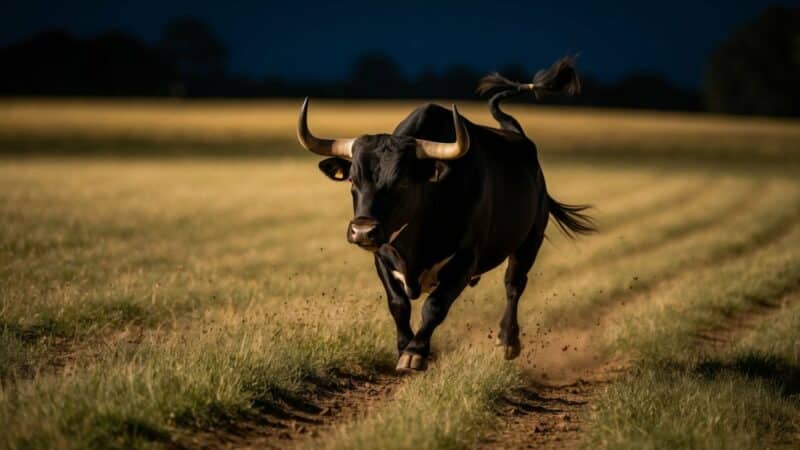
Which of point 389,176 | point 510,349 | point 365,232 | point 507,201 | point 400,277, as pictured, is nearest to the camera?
point 365,232

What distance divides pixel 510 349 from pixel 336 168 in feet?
8.33

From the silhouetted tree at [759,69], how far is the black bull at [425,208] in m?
78.0

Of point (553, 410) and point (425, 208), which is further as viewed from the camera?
point (425, 208)

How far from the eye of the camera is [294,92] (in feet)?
255

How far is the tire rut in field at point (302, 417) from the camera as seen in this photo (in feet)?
16.7

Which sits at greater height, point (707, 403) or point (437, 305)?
point (437, 305)

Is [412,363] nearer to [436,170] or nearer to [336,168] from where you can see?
[436,170]

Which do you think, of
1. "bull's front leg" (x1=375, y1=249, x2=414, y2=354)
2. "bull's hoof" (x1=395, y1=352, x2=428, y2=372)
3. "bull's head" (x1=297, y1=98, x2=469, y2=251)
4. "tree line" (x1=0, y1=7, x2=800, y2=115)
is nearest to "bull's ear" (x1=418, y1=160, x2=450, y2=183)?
"bull's head" (x1=297, y1=98, x2=469, y2=251)

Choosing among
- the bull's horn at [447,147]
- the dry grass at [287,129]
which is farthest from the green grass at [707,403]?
the dry grass at [287,129]

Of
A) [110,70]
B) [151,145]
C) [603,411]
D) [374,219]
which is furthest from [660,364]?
[110,70]

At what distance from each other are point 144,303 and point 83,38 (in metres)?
70.8

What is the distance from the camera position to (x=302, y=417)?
19.0 ft

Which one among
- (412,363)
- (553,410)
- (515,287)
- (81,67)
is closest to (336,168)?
(412,363)

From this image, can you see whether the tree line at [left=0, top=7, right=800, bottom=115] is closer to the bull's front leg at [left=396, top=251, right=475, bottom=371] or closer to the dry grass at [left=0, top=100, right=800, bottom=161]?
the dry grass at [left=0, top=100, right=800, bottom=161]
